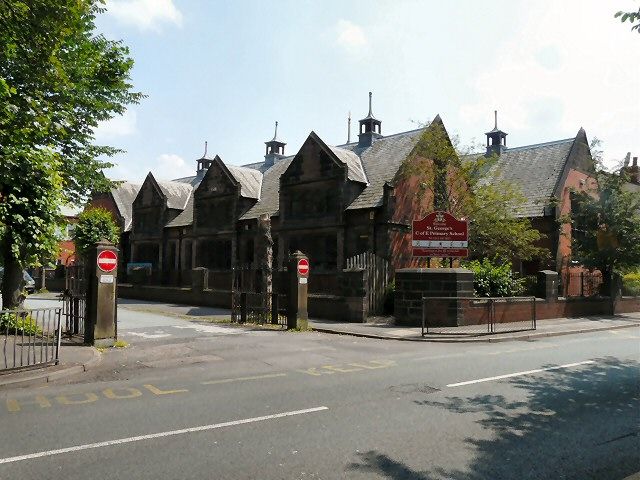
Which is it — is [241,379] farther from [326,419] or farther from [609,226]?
[609,226]

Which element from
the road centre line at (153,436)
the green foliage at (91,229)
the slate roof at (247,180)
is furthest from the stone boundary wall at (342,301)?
the road centre line at (153,436)

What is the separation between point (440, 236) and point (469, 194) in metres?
9.01

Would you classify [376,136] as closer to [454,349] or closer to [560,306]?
[560,306]

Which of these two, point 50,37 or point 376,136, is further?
point 376,136

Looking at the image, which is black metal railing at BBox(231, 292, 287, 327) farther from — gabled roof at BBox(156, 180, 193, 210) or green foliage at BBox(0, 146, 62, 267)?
gabled roof at BBox(156, 180, 193, 210)

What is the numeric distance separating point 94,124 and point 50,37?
19.5 feet

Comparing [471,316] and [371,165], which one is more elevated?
[371,165]

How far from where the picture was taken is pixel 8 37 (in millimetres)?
12016

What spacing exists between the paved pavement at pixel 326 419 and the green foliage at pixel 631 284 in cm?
2164

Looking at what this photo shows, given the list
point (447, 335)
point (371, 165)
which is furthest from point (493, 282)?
point (371, 165)

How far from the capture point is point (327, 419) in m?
6.26

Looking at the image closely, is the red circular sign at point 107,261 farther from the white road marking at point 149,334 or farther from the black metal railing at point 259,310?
the black metal railing at point 259,310

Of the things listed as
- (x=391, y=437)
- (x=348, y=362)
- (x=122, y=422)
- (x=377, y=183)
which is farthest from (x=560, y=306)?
(x=122, y=422)

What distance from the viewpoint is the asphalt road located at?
186 inches
